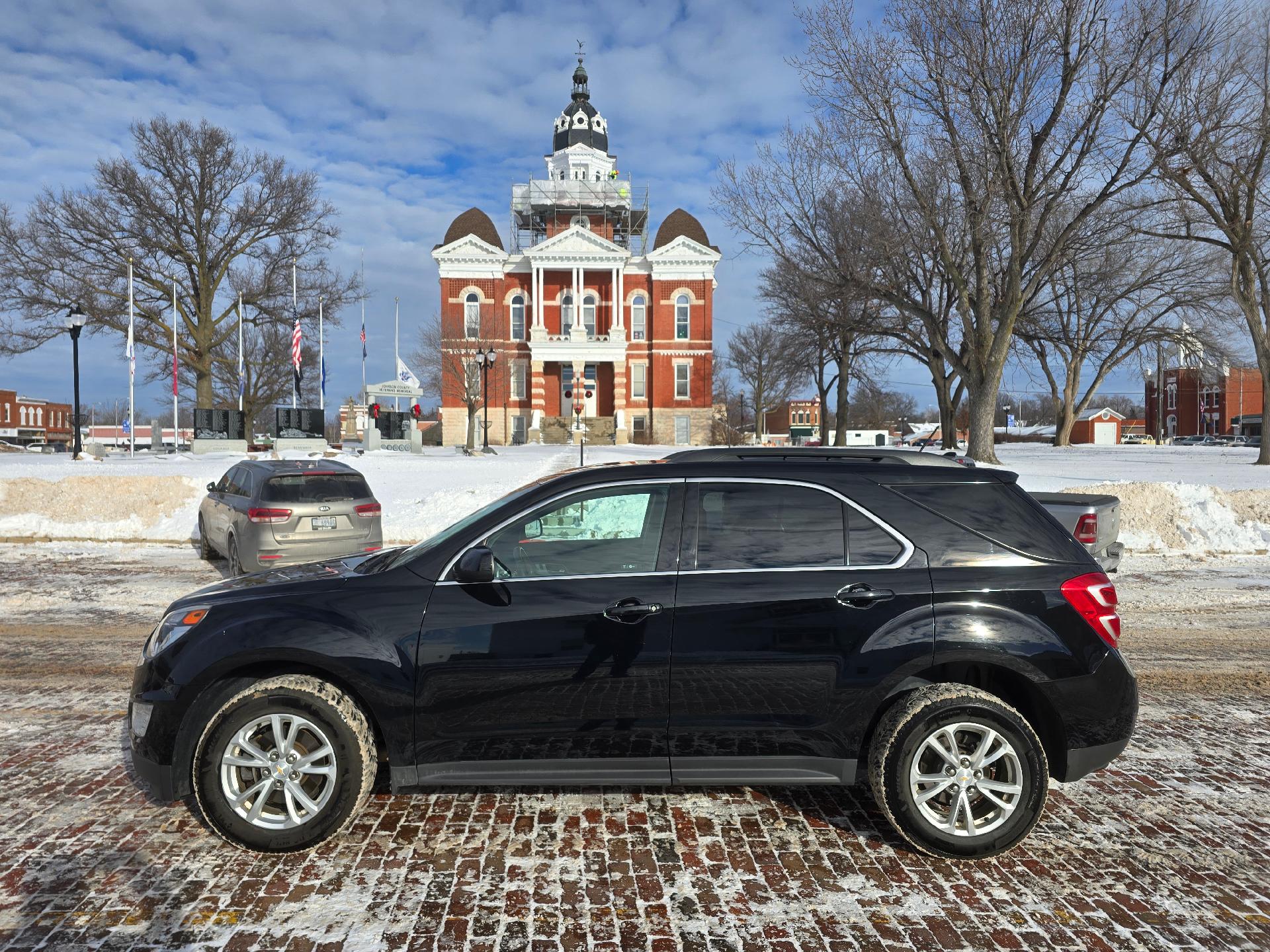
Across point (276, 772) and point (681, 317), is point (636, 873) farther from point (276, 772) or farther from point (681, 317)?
point (681, 317)

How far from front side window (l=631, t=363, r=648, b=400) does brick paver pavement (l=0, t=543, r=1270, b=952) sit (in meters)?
51.2

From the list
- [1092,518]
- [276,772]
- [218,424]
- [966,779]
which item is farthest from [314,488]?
[218,424]

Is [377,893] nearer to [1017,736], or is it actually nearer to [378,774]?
[378,774]

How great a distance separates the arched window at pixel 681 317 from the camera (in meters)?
54.4

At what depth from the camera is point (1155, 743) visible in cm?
511

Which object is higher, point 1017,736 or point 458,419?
point 458,419

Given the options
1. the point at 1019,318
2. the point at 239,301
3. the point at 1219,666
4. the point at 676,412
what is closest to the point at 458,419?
the point at 676,412

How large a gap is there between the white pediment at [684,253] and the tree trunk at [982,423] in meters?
30.2

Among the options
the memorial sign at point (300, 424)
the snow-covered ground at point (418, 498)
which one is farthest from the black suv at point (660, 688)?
the memorial sign at point (300, 424)

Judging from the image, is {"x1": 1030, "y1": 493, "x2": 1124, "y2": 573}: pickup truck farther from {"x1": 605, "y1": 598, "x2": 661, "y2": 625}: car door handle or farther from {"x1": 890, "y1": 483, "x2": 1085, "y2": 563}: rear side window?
{"x1": 605, "y1": 598, "x2": 661, "y2": 625}: car door handle

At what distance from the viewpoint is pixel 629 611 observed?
12.2ft

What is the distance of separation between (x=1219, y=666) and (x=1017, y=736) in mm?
4501

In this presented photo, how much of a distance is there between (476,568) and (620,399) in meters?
50.9

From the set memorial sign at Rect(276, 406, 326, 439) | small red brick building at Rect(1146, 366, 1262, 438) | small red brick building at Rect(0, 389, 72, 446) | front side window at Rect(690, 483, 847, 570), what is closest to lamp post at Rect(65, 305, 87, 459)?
memorial sign at Rect(276, 406, 326, 439)
